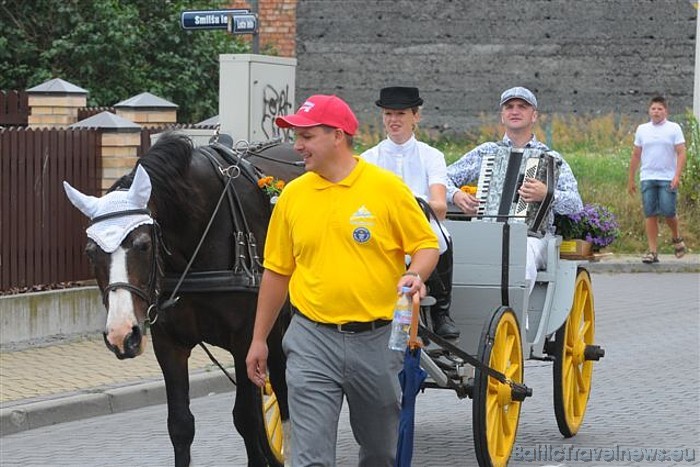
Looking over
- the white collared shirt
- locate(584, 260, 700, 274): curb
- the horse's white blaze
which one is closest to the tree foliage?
locate(584, 260, 700, 274): curb

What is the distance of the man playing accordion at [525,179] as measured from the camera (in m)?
9.02

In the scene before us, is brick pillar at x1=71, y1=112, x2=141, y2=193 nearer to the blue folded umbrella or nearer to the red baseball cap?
the blue folded umbrella

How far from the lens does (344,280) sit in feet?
19.4

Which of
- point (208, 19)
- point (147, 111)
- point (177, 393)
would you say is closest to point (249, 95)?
point (208, 19)

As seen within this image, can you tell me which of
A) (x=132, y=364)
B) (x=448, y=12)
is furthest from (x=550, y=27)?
(x=132, y=364)

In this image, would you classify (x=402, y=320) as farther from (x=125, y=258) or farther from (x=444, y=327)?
(x=444, y=327)

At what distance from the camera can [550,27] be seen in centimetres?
3238

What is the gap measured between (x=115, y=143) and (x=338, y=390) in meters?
8.20

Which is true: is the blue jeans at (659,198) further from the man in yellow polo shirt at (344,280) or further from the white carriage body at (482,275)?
the man in yellow polo shirt at (344,280)

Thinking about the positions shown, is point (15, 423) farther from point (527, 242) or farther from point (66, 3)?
point (66, 3)

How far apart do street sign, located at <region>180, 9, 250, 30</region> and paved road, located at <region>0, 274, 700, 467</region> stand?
441 cm

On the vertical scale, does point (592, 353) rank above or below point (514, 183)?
below

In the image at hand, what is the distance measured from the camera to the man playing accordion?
9.02 metres

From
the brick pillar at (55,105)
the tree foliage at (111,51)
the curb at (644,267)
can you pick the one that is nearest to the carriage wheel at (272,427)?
the brick pillar at (55,105)
